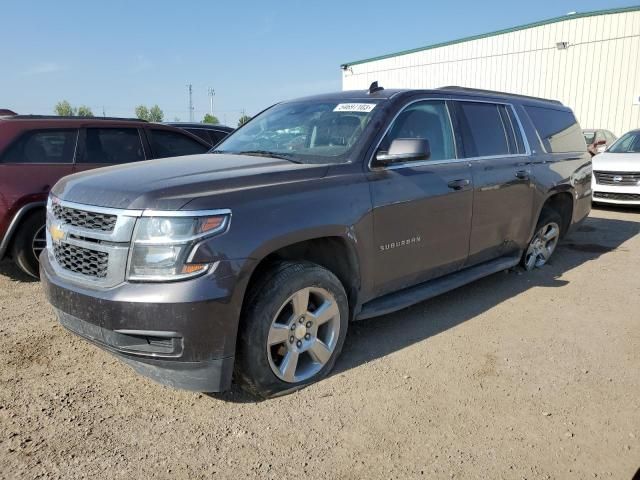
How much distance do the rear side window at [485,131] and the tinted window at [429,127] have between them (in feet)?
0.76

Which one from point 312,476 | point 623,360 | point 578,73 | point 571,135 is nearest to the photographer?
point 312,476

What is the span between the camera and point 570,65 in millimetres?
20953

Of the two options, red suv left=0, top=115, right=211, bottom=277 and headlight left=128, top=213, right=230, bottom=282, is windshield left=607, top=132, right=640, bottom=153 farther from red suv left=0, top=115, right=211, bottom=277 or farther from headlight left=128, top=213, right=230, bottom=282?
headlight left=128, top=213, right=230, bottom=282

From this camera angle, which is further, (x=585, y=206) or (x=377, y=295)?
(x=585, y=206)

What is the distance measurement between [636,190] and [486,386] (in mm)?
8319

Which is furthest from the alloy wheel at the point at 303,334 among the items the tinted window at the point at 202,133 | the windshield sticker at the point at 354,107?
the tinted window at the point at 202,133

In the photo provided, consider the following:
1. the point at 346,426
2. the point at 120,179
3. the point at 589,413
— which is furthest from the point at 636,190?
the point at 120,179

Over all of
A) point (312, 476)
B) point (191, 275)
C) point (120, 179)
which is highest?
point (120, 179)

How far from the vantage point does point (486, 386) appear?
325 centimetres

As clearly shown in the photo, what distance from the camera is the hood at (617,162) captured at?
9.68 metres

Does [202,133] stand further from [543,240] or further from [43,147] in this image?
[543,240]

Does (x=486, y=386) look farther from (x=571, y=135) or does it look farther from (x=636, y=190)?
(x=636, y=190)

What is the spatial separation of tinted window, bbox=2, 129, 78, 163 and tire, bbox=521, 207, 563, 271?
5083 mm

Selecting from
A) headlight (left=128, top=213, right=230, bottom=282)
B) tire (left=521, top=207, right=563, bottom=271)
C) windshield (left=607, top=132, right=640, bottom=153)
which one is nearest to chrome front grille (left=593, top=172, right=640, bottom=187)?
windshield (left=607, top=132, right=640, bottom=153)
